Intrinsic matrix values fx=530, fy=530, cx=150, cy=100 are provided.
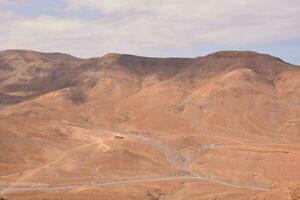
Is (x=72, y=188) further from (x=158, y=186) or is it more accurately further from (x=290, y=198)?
(x=290, y=198)

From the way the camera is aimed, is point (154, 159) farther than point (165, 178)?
Yes

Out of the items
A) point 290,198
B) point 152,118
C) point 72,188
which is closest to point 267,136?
point 152,118

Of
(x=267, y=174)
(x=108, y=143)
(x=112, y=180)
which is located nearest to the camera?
(x=112, y=180)

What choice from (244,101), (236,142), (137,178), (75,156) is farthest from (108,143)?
(244,101)

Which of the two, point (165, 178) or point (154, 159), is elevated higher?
point (154, 159)

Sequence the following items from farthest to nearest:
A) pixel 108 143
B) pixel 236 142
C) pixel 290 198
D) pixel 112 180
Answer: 1. pixel 236 142
2. pixel 108 143
3. pixel 112 180
4. pixel 290 198

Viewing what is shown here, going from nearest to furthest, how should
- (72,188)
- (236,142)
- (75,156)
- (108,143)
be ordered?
(72,188), (75,156), (108,143), (236,142)

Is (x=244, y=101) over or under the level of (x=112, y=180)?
over

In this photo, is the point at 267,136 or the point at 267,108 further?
the point at 267,108

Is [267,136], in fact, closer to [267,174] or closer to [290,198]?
[267,174]
